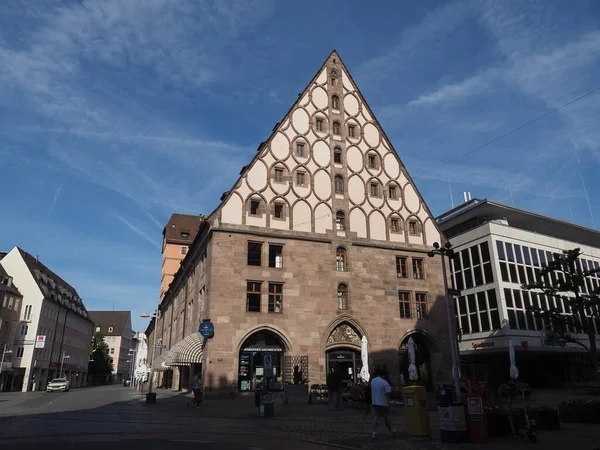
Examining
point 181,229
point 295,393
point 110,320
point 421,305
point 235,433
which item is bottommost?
point 235,433

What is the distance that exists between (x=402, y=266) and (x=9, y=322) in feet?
148

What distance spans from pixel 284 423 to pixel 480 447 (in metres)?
6.86

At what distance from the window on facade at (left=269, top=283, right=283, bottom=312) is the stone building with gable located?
9 cm

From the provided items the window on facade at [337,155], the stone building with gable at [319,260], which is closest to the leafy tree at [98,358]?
the stone building with gable at [319,260]

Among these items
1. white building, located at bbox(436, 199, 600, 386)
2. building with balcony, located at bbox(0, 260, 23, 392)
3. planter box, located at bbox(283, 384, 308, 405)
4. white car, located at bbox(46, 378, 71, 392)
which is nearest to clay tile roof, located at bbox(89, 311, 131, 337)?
building with balcony, located at bbox(0, 260, 23, 392)

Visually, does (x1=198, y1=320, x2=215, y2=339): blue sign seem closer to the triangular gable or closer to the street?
the triangular gable

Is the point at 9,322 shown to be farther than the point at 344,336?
Yes

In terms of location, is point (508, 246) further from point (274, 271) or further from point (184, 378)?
point (184, 378)

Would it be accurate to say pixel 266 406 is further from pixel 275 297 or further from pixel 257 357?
pixel 275 297

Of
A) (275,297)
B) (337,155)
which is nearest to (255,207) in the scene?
(275,297)

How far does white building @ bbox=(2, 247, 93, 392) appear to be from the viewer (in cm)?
5372

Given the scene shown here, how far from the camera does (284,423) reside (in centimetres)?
1509

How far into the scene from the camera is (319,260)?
30.1m

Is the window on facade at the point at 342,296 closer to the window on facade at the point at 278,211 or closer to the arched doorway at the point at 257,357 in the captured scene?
the arched doorway at the point at 257,357
